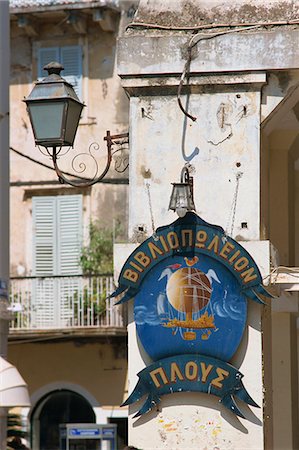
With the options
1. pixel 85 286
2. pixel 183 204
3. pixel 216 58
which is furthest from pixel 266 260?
pixel 85 286

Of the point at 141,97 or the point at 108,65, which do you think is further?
the point at 108,65

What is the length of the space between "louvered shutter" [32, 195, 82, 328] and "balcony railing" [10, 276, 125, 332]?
21 mm

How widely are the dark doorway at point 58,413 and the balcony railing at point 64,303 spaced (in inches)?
61.4

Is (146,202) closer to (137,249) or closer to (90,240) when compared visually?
(137,249)

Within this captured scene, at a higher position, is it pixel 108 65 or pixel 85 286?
pixel 108 65

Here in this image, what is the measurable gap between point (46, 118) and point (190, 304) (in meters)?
1.85

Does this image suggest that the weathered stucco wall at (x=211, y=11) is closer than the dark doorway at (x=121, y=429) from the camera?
Yes

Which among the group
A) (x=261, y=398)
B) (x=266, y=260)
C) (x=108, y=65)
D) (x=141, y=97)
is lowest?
(x=261, y=398)

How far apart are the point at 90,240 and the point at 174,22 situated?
1815 centimetres

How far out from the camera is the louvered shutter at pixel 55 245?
95.8ft

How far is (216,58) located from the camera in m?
11.0

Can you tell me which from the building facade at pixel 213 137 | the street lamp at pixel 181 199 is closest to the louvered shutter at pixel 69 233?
the building facade at pixel 213 137

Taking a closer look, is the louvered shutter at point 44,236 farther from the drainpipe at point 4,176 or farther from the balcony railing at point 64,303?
the drainpipe at point 4,176

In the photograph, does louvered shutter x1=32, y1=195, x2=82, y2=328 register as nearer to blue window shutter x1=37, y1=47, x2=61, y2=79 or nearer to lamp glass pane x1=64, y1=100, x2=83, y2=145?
blue window shutter x1=37, y1=47, x2=61, y2=79
